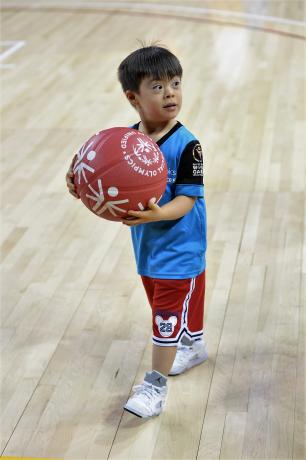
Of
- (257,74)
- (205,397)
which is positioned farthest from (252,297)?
(257,74)

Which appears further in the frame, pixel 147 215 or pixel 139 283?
pixel 139 283

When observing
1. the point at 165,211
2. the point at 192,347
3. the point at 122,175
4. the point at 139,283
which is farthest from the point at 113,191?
the point at 139,283

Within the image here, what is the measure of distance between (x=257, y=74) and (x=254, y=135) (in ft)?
5.73

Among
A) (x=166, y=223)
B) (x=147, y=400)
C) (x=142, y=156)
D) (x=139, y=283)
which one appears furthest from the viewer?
(x=139, y=283)

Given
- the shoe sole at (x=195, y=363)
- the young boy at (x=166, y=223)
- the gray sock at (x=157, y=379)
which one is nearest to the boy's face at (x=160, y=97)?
the young boy at (x=166, y=223)

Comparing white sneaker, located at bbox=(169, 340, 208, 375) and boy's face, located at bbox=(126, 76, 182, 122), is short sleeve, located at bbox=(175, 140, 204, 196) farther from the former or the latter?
white sneaker, located at bbox=(169, 340, 208, 375)

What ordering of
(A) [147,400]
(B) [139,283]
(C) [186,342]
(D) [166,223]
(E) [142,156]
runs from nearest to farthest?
(E) [142,156] < (D) [166,223] < (A) [147,400] < (C) [186,342] < (B) [139,283]

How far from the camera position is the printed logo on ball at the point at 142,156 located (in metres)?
2.58

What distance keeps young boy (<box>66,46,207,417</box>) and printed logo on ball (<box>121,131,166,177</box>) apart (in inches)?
4.0

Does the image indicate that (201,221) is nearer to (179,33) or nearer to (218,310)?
(218,310)

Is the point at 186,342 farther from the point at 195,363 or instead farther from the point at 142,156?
the point at 142,156

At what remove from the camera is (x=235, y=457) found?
8.92 ft

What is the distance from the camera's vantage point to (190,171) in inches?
106

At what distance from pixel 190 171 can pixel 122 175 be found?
9.2 inches
